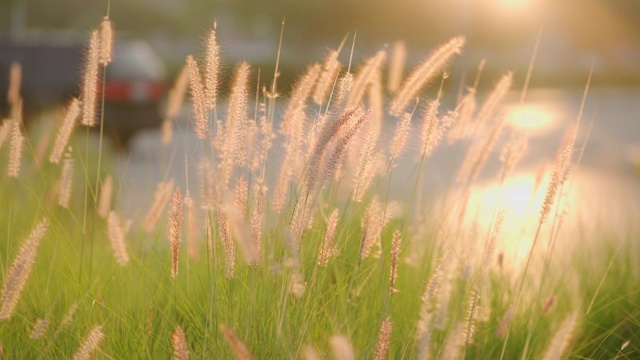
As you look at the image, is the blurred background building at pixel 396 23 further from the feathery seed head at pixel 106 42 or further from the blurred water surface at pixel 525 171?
the feathery seed head at pixel 106 42

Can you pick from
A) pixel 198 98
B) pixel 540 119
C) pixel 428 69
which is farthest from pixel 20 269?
pixel 540 119

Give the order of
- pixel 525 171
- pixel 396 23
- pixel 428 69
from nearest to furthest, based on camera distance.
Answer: pixel 428 69 < pixel 525 171 < pixel 396 23

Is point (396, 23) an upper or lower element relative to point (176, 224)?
upper

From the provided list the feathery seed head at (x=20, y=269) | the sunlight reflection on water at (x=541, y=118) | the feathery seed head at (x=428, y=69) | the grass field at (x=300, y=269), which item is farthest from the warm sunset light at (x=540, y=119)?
the feathery seed head at (x=20, y=269)

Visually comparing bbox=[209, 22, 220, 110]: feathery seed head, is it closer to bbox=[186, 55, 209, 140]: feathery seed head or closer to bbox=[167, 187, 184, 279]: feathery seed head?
bbox=[186, 55, 209, 140]: feathery seed head

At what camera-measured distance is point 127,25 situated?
40156mm

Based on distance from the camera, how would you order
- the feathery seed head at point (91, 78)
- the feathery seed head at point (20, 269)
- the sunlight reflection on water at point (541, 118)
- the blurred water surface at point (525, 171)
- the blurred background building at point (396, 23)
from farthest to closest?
1. the blurred background building at point (396, 23)
2. the sunlight reflection on water at point (541, 118)
3. the blurred water surface at point (525, 171)
4. the feathery seed head at point (91, 78)
5. the feathery seed head at point (20, 269)

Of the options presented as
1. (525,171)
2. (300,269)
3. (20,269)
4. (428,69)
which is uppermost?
(428,69)

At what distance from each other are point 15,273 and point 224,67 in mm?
791

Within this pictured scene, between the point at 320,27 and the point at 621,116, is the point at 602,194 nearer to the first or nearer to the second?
the point at 621,116

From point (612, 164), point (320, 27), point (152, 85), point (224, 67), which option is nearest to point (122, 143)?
point (152, 85)

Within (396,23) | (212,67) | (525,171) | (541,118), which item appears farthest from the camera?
(396,23)

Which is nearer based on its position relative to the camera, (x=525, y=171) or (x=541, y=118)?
(x=525, y=171)

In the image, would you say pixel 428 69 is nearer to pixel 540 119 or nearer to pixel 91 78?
pixel 91 78
